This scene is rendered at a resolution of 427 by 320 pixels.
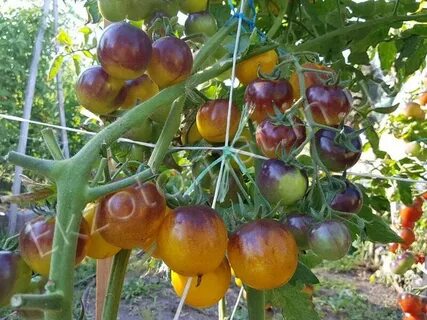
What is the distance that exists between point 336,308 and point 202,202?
3.66 m

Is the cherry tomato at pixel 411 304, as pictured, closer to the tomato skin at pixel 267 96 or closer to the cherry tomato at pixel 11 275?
the tomato skin at pixel 267 96

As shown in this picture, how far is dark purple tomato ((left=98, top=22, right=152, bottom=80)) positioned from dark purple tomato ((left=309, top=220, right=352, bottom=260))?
0.22 m

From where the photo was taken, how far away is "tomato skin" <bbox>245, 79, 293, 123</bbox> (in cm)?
60

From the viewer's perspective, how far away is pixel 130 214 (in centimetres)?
49

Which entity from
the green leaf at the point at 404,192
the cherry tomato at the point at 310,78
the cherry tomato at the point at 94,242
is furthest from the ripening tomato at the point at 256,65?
the green leaf at the point at 404,192

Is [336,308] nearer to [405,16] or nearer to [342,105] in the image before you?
[405,16]

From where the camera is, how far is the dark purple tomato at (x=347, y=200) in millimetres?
602

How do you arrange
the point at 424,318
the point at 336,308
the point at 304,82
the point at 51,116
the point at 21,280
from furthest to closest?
the point at 51,116 < the point at 336,308 < the point at 424,318 < the point at 304,82 < the point at 21,280

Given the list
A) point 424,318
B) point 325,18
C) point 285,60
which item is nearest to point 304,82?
point 285,60

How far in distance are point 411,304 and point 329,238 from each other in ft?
5.04

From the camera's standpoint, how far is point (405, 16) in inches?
35.6

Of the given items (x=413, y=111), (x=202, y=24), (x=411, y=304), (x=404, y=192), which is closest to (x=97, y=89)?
(x=202, y=24)

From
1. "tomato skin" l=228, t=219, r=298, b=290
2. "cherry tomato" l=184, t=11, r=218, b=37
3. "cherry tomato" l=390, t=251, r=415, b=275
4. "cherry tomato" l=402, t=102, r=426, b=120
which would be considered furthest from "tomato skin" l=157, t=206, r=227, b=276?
"cherry tomato" l=390, t=251, r=415, b=275

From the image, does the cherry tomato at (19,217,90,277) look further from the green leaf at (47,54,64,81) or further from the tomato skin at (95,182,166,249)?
the green leaf at (47,54,64,81)
